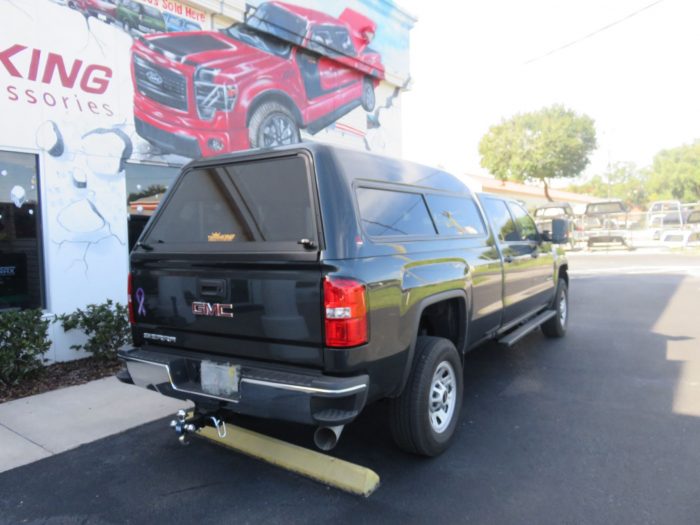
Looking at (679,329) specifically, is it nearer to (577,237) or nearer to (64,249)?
(64,249)

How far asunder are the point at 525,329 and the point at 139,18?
613 centimetres

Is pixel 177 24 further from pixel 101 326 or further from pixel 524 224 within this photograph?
pixel 524 224

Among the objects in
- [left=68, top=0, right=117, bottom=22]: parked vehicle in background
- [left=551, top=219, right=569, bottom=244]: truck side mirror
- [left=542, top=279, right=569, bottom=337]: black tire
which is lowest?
[left=542, top=279, right=569, bottom=337]: black tire

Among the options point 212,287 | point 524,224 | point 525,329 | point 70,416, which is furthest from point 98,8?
point 525,329

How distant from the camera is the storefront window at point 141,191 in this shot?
678 centimetres

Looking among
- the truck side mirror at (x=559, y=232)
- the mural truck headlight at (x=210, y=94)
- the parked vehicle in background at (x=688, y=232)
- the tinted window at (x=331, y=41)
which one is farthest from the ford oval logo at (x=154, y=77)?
the parked vehicle in background at (x=688, y=232)

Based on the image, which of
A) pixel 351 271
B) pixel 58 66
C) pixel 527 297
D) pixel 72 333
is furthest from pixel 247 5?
pixel 351 271

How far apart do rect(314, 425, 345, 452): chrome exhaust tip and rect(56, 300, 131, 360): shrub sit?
372 centimetres

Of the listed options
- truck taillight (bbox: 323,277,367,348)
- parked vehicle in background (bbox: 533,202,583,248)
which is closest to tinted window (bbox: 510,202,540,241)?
truck taillight (bbox: 323,277,367,348)

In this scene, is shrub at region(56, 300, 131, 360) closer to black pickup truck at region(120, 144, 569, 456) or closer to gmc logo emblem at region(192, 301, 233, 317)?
black pickup truck at region(120, 144, 569, 456)

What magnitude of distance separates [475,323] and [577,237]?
25.0 meters

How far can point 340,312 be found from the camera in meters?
2.80

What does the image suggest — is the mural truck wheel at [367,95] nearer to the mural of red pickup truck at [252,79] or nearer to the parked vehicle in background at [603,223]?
the mural of red pickup truck at [252,79]

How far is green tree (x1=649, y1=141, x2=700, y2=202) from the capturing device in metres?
58.0
